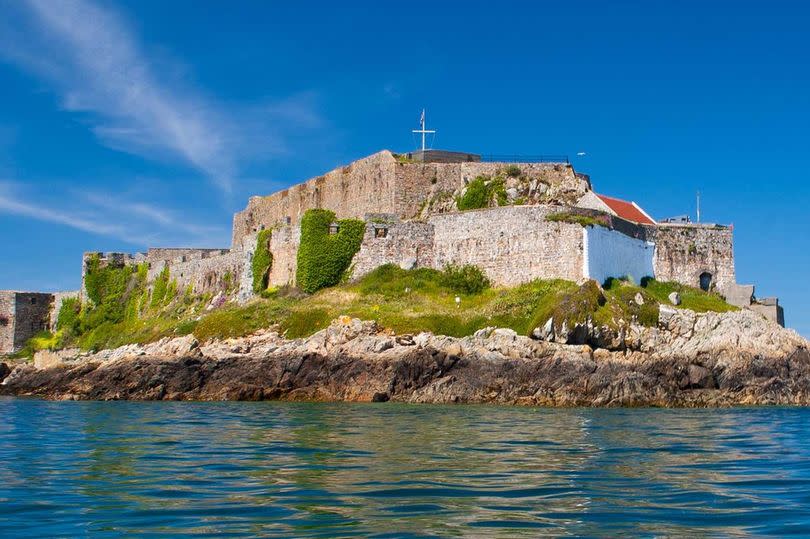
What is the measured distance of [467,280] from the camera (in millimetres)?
37750

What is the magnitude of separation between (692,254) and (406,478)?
32933mm

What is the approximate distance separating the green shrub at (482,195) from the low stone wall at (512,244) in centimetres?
251

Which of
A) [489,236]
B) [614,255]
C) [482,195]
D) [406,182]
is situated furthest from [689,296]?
[406,182]

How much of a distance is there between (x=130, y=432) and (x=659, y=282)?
91.0 feet

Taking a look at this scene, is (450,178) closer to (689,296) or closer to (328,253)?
(328,253)

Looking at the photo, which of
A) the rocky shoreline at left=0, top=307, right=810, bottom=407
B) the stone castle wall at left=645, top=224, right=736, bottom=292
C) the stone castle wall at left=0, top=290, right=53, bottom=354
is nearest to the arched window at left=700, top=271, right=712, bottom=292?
the stone castle wall at left=645, top=224, right=736, bottom=292

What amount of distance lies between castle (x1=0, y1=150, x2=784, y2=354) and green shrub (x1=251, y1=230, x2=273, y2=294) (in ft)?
0.75

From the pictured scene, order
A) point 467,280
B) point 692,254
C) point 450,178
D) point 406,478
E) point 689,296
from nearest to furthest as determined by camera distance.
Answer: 1. point 406,478
2. point 689,296
3. point 467,280
4. point 692,254
5. point 450,178

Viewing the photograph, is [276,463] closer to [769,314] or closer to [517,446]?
[517,446]

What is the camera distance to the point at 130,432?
18.3m

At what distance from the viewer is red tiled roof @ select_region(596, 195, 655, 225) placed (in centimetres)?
4219

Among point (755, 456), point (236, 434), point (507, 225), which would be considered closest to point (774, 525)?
point (755, 456)

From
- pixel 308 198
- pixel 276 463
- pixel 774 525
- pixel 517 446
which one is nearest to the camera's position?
pixel 774 525

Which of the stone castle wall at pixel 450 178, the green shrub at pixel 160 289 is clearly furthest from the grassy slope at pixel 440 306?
the green shrub at pixel 160 289
